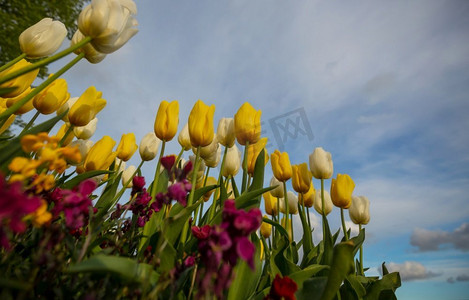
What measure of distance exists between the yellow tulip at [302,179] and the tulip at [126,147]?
156 centimetres

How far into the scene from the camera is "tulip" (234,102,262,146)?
246 centimetres

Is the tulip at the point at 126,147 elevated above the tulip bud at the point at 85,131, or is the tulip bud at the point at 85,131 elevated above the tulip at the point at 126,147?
the tulip bud at the point at 85,131

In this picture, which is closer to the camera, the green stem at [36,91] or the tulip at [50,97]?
the green stem at [36,91]

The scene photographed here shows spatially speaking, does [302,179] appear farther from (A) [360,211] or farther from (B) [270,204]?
(A) [360,211]

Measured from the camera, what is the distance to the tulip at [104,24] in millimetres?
1479

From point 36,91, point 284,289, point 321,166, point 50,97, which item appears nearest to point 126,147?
point 50,97

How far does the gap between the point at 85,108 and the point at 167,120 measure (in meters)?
0.56

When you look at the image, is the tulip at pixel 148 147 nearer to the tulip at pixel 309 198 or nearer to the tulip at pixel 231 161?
the tulip at pixel 231 161

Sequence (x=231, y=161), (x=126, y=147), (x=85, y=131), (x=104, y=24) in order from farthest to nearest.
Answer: (x=85, y=131)
(x=126, y=147)
(x=231, y=161)
(x=104, y=24)

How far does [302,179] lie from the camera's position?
316cm

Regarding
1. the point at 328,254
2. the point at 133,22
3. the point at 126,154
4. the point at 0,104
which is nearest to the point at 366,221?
the point at 328,254

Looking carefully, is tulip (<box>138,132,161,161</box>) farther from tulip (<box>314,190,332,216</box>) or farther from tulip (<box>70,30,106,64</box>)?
tulip (<box>314,190,332,216</box>)

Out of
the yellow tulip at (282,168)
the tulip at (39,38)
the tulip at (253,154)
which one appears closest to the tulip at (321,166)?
the yellow tulip at (282,168)

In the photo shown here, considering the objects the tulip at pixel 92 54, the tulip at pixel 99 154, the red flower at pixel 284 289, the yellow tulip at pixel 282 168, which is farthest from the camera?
the yellow tulip at pixel 282 168
